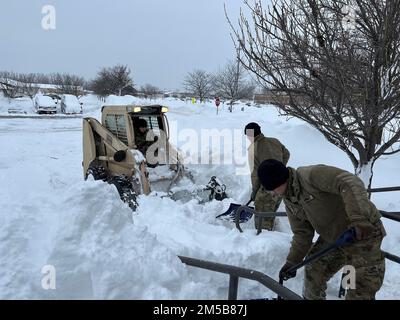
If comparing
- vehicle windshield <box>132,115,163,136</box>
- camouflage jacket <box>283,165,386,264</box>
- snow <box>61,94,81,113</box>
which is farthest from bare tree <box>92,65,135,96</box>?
camouflage jacket <box>283,165,386,264</box>

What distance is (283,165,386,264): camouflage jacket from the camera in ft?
10.1

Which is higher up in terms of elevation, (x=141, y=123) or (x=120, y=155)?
(x=141, y=123)

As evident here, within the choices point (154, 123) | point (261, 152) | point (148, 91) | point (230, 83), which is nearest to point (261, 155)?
point (261, 152)

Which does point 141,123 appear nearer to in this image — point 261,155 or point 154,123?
point 154,123

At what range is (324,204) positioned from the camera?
342cm

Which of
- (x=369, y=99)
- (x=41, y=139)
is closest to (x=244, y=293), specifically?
(x=369, y=99)

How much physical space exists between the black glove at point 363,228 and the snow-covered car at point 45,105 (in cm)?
3754

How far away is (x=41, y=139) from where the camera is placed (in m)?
20.2

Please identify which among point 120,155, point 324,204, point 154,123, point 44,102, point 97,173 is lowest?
point 97,173

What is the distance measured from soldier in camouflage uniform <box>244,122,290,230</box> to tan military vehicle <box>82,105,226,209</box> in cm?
194

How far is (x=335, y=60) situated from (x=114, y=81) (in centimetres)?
4444

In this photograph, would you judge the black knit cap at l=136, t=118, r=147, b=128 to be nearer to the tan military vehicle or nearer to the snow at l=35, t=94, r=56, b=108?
the tan military vehicle
